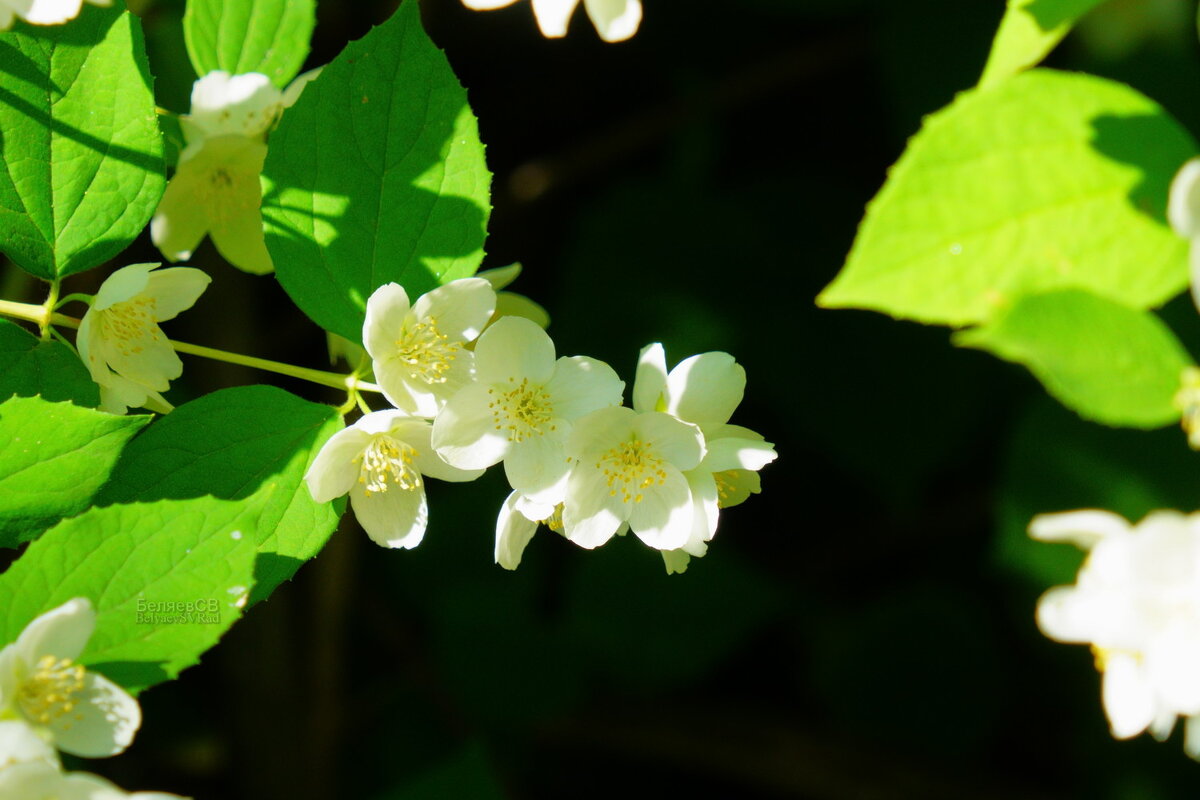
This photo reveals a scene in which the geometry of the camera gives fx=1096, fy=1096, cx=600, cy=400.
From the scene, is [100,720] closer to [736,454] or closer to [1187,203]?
[736,454]

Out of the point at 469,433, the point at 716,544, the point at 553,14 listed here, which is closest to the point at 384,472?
the point at 469,433

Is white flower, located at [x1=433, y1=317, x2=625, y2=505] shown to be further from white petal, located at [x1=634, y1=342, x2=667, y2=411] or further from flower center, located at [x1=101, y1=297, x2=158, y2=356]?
flower center, located at [x1=101, y1=297, x2=158, y2=356]

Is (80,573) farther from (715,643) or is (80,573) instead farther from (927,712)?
(927,712)

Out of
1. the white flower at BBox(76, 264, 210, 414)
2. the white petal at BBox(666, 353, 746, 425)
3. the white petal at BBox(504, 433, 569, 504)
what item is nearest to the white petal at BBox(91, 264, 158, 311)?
the white flower at BBox(76, 264, 210, 414)

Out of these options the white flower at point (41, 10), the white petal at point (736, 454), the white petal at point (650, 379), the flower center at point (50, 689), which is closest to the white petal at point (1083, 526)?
the white petal at point (736, 454)

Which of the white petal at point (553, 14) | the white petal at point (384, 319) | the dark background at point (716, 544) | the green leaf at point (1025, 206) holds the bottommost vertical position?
the dark background at point (716, 544)

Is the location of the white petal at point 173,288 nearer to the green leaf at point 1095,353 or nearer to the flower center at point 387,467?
the flower center at point 387,467

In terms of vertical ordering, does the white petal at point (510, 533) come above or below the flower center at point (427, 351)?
below
